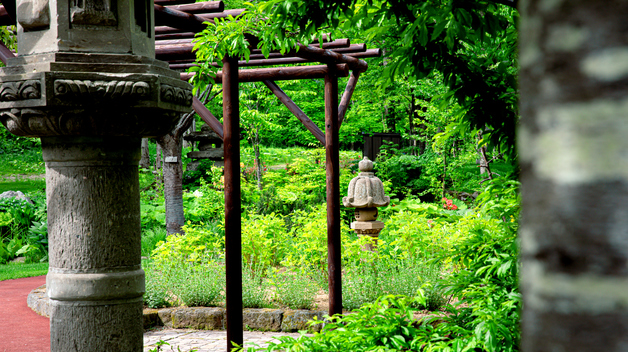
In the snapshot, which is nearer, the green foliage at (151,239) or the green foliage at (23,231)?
the green foliage at (151,239)

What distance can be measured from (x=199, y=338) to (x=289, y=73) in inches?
133

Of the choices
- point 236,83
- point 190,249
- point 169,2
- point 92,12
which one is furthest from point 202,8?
point 190,249

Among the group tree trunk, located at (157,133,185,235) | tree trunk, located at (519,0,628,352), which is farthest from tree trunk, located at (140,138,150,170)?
tree trunk, located at (519,0,628,352)

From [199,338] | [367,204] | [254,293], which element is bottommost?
[199,338]

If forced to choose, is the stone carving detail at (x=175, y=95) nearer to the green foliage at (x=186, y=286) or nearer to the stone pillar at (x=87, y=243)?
the stone pillar at (x=87, y=243)

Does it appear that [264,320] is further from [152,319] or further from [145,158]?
[145,158]

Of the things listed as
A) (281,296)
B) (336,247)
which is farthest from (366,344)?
(281,296)

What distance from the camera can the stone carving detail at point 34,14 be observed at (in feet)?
6.60

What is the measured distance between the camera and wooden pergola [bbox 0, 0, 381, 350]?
4.55 metres

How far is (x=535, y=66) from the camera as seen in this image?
1.05ft

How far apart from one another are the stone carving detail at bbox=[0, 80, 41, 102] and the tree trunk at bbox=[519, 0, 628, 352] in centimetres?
200

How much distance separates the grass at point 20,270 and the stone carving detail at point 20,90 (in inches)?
330

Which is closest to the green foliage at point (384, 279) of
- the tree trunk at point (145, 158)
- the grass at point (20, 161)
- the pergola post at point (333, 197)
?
the pergola post at point (333, 197)

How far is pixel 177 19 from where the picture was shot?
14.2 feet
